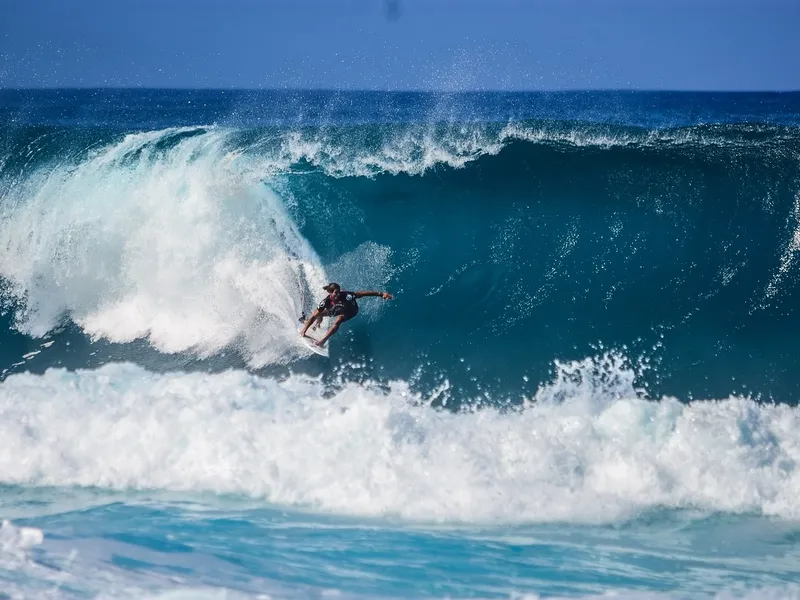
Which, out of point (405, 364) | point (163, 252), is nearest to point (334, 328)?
point (405, 364)

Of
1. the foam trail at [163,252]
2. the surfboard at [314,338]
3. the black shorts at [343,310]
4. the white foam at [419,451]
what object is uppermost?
the foam trail at [163,252]

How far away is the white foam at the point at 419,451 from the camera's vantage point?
7.02 m

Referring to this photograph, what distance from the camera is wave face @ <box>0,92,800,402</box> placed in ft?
31.2

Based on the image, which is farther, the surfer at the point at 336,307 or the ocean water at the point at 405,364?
the surfer at the point at 336,307

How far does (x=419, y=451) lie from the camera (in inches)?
291

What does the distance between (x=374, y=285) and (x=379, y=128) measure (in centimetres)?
308

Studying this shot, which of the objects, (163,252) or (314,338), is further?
(163,252)

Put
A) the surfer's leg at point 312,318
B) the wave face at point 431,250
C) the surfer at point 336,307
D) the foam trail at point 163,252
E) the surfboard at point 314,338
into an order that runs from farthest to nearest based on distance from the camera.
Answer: the foam trail at point 163,252
the wave face at point 431,250
the surfboard at point 314,338
the surfer's leg at point 312,318
the surfer at point 336,307

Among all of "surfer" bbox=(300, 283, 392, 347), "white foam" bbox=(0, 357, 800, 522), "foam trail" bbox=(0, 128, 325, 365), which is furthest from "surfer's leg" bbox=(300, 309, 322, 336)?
"white foam" bbox=(0, 357, 800, 522)

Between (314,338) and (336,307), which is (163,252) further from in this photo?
(336,307)

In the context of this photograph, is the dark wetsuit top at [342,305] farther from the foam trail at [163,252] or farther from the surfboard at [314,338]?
the foam trail at [163,252]

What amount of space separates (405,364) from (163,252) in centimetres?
372

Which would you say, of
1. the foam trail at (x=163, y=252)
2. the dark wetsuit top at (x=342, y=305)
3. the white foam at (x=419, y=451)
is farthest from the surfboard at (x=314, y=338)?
the white foam at (x=419, y=451)

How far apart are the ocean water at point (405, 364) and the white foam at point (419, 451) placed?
0.09 feet
